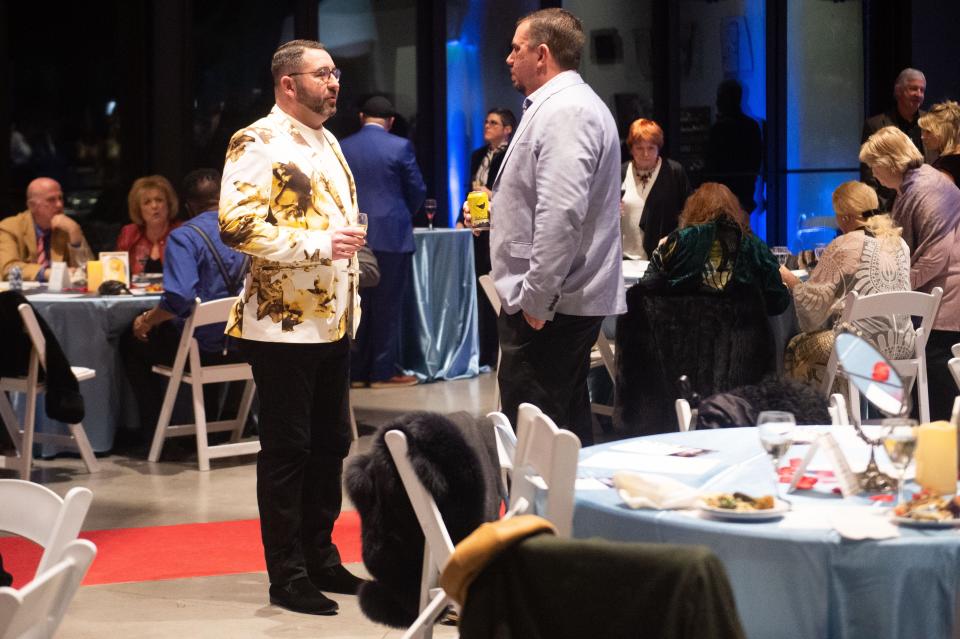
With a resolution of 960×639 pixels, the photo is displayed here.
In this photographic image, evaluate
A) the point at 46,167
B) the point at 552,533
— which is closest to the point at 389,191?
the point at 46,167

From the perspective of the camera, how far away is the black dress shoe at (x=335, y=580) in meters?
4.27

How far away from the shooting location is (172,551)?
4863 millimetres

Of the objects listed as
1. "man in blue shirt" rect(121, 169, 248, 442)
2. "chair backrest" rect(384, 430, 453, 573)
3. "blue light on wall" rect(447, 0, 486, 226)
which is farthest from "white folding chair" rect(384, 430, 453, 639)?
"blue light on wall" rect(447, 0, 486, 226)

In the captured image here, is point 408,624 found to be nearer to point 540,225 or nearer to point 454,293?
point 540,225

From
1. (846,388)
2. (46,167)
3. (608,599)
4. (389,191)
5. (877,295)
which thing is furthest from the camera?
(46,167)

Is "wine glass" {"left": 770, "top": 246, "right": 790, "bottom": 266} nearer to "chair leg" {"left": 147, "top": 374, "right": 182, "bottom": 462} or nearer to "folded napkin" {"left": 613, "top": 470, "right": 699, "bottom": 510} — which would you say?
"chair leg" {"left": 147, "top": 374, "right": 182, "bottom": 462}

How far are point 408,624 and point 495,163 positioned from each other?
18.7 feet

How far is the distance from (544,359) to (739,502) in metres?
1.64

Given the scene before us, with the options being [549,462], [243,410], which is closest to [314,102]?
[549,462]

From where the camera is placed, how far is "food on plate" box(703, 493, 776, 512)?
253 cm

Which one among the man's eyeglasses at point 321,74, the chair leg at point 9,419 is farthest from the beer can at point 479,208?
the chair leg at point 9,419

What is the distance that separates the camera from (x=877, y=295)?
5273 millimetres

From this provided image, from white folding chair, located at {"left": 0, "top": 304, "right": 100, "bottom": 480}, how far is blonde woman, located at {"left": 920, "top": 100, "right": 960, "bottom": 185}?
415 cm

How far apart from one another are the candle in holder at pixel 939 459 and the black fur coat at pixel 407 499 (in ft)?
3.40
